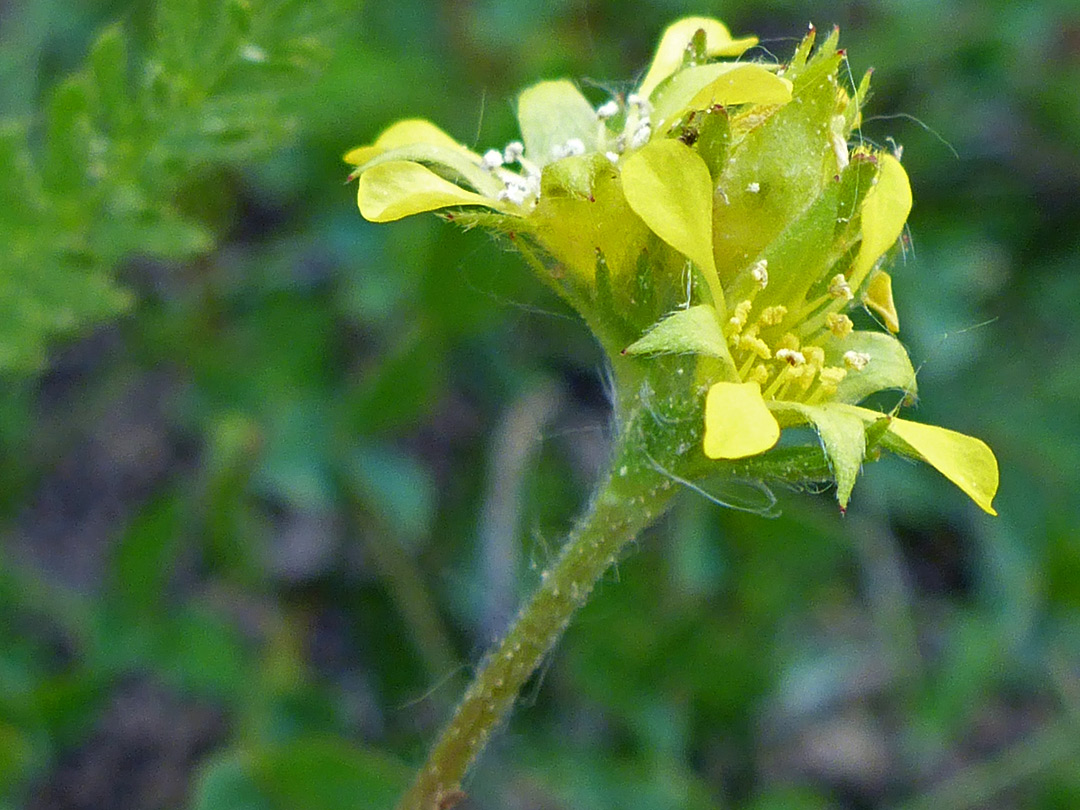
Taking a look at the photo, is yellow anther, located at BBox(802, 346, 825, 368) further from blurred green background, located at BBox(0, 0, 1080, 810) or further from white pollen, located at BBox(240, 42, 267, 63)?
white pollen, located at BBox(240, 42, 267, 63)

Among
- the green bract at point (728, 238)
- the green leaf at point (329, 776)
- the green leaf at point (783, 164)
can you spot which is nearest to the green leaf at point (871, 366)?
the green bract at point (728, 238)

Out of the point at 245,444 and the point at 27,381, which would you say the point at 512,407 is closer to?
the point at 245,444

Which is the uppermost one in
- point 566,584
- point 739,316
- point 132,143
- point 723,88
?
point 723,88

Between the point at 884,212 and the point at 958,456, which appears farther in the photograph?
the point at 884,212

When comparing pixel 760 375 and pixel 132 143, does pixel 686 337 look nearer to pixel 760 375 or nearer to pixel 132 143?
pixel 760 375

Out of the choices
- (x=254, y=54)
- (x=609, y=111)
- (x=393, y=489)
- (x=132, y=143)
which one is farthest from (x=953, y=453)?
(x=393, y=489)

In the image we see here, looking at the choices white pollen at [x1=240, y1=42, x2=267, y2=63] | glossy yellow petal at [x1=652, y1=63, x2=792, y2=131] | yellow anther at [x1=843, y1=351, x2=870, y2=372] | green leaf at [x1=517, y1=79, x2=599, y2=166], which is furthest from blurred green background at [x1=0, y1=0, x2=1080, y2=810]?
yellow anther at [x1=843, y1=351, x2=870, y2=372]

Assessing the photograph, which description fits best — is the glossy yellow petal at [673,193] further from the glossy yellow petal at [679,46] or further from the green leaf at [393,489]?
the green leaf at [393,489]
